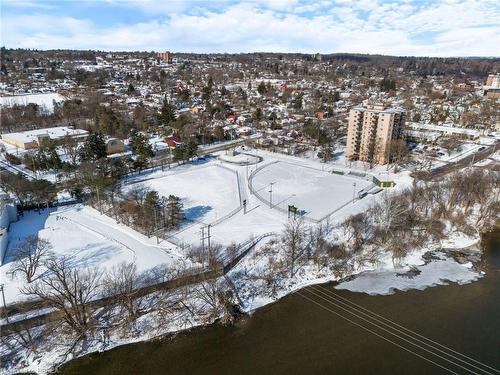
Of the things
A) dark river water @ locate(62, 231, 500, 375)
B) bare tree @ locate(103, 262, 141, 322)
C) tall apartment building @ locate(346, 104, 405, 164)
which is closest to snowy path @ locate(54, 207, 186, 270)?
bare tree @ locate(103, 262, 141, 322)

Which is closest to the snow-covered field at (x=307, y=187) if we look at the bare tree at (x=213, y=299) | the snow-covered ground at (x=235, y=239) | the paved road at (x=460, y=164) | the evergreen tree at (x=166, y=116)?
the snow-covered ground at (x=235, y=239)

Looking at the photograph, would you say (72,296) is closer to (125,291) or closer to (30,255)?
(125,291)

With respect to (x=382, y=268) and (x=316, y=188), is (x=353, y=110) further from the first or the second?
(x=382, y=268)

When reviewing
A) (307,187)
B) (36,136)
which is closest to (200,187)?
(307,187)

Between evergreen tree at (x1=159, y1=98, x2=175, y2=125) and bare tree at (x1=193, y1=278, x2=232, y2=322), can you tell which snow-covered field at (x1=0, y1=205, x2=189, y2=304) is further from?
evergreen tree at (x1=159, y1=98, x2=175, y2=125)

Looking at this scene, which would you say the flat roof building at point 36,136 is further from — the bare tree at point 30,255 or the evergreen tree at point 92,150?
the bare tree at point 30,255

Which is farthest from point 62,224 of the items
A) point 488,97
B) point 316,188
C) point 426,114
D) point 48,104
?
point 488,97
